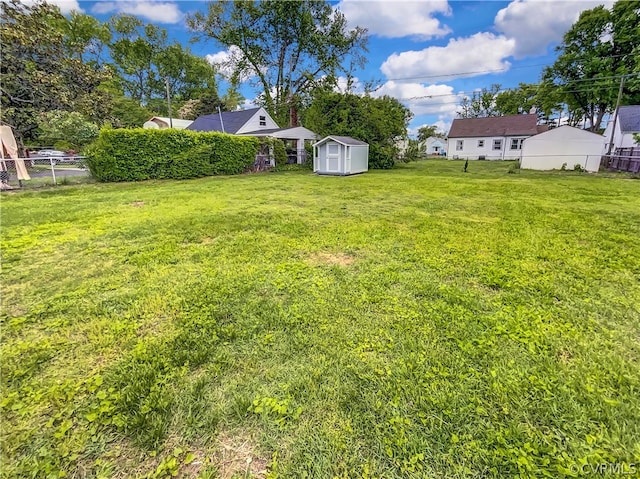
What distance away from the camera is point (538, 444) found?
1377 millimetres

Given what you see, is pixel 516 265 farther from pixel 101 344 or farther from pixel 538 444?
pixel 101 344

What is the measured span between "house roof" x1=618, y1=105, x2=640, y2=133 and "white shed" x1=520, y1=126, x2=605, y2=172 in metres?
4.39

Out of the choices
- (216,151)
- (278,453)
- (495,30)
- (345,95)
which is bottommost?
(278,453)

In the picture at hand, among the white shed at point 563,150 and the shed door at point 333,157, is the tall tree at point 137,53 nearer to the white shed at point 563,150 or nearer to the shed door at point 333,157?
the shed door at point 333,157

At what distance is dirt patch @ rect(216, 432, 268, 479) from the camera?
132 centimetres

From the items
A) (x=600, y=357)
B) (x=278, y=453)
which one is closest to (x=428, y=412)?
(x=278, y=453)

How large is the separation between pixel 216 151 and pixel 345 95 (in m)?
8.49

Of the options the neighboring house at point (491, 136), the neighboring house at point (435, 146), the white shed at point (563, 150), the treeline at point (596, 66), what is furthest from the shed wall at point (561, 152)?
the neighboring house at point (435, 146)

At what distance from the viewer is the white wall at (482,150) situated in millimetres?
25250

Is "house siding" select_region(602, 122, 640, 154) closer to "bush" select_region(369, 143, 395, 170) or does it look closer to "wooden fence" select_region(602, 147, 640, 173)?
"wooden fence" select_region(602, 147, 640, 173)

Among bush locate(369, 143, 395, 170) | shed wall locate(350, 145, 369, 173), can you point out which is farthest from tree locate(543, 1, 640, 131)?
shed wall locate(350, 145, 369, 173)

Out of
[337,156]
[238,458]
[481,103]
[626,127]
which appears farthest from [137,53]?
[626,127]

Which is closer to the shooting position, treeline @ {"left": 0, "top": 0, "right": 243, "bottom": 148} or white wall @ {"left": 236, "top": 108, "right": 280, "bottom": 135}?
treeline @ {"left": 0, "top": 0, "right": 243, "bottom": 148}

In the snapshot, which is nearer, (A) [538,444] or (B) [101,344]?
(A) [538,444]
